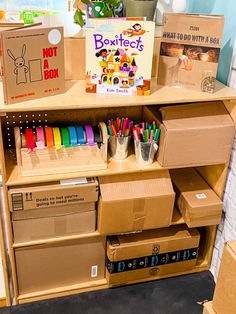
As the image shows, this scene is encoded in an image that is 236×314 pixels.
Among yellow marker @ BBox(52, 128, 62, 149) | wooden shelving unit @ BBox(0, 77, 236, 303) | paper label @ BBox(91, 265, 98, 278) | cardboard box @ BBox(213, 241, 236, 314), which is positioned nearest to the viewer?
cardboard box @ BBox(213, 241, 236, 314)

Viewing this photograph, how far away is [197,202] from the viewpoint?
1871 millimetres

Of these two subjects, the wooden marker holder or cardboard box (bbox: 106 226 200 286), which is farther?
cardboard box (bbox: 106 226 200 286)

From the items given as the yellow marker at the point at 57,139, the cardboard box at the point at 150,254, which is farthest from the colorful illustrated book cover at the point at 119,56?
the cardboard box at the point at 150,254

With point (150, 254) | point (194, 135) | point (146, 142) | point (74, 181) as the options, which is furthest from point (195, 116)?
point (150, 254)

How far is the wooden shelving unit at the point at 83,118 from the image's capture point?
1.55 meters

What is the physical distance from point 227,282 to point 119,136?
86 centimetres

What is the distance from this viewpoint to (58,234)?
1.81 metres

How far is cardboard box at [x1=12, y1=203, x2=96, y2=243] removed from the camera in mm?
1725

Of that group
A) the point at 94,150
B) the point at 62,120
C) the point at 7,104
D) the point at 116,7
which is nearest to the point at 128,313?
the point at 94,150

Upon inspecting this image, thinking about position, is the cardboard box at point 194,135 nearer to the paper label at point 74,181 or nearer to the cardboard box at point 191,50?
the cardboard box at point 191,50

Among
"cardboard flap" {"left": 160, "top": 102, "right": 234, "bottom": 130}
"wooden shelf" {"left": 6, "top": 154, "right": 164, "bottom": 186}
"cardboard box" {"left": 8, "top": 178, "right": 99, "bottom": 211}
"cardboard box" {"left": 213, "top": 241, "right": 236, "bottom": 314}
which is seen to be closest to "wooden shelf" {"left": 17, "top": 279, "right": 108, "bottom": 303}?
"cardboard box" {"left": 8, "top": 178, "right": 99, "bottom": 211}

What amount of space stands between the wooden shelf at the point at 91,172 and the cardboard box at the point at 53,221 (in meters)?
0.16

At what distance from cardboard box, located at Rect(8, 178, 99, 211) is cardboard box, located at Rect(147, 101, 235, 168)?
35 centimetres

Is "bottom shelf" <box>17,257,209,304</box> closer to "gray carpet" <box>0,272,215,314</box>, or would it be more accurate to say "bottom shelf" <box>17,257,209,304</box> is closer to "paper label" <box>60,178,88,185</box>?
"gray carpet" <box>0,272,215,314</box>
